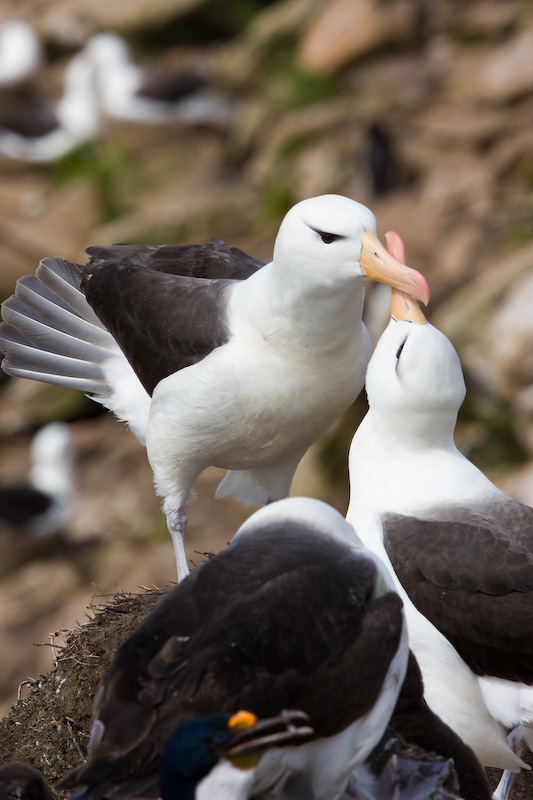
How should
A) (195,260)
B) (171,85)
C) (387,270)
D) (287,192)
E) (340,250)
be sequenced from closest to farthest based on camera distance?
(387,270)
(340,250)
(195,260)
(287,192)
(171,85)

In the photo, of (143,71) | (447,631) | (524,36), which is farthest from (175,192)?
(447,631)

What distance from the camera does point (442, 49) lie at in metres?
17.4

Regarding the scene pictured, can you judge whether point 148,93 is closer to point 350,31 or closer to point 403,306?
point 350,31

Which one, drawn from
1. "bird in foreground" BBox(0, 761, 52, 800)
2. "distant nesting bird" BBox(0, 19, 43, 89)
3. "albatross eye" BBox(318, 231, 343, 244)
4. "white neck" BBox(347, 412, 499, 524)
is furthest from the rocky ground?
"bird in foreground" BBox(0, 761, 52, 800)

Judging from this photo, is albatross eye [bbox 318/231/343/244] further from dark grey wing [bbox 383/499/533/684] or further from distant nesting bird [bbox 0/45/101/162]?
distant nesting bird [bbox 0/45/101/162]

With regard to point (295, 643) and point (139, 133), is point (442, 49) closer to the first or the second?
point (139, 133)

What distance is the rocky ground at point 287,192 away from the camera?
1184cm

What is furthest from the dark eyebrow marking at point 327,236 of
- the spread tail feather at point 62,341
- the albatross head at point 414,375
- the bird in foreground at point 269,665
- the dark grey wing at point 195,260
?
the spread tail feather at point 62,341

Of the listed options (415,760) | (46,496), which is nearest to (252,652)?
(415,760)

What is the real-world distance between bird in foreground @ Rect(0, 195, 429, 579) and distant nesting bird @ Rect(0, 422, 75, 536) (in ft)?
26.8

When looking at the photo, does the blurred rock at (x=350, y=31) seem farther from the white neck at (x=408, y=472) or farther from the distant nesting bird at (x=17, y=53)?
the white neck at (x=408, y=472)

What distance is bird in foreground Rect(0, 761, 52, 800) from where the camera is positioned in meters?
4.63

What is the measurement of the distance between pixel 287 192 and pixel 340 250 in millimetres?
11484

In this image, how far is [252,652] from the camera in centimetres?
387
